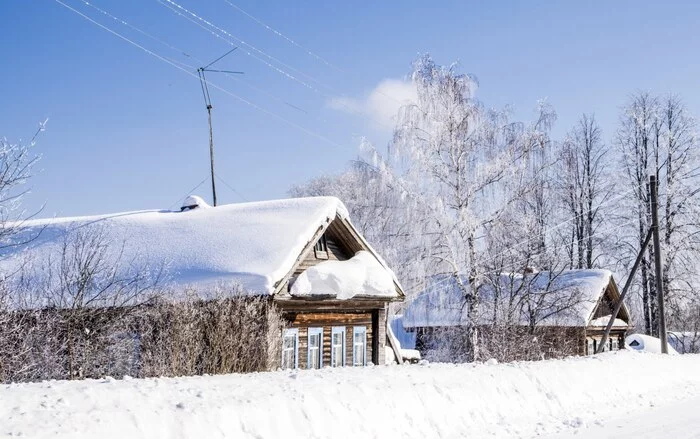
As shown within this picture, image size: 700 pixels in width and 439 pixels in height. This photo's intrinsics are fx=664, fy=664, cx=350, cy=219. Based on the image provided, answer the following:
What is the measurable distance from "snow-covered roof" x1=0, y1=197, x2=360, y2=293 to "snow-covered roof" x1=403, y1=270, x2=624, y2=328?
20.3 feet

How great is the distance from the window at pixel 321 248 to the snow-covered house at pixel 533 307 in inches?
187

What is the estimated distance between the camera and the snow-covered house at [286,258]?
1752 centimetres

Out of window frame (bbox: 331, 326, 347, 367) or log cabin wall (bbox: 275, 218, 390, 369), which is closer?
log cabin wall (bbox: 275, 218, 390, 369)

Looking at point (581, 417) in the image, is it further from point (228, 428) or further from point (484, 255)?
point (484, 255)

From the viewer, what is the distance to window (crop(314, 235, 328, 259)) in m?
20.7

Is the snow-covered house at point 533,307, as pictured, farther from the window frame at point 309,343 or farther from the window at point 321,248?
the window frame at point 309,343

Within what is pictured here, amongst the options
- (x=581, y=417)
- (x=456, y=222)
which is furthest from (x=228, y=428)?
(x=456, y=222)

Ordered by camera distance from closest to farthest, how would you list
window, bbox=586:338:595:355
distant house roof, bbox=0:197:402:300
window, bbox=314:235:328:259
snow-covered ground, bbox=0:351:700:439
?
snow-covered ground, bbox=0:351:700:439
distant house roof, bbox=0:197:402:300
window, bbox=314:235:328:259
window, bbox=586:338:595:355

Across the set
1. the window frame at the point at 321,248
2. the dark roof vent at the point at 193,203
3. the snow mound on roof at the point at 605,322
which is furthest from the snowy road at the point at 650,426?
the snow mound on roof at the point at 605,322

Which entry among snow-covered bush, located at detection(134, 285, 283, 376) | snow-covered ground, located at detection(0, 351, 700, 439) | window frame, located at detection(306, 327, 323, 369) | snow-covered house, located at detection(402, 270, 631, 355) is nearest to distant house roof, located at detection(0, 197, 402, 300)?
snow-covered bush, located at detection(134, 285, 283, 376)

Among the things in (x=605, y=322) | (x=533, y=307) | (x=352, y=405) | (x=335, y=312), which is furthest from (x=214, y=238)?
(x=605, y=322)

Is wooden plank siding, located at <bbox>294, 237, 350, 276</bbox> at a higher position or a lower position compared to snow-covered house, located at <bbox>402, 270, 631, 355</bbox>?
higher

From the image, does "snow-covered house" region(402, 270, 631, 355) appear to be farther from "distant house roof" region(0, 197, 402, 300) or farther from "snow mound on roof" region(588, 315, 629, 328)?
"distant house roof" region(0, 197, 402, 300)

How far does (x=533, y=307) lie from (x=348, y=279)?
39.4ft
